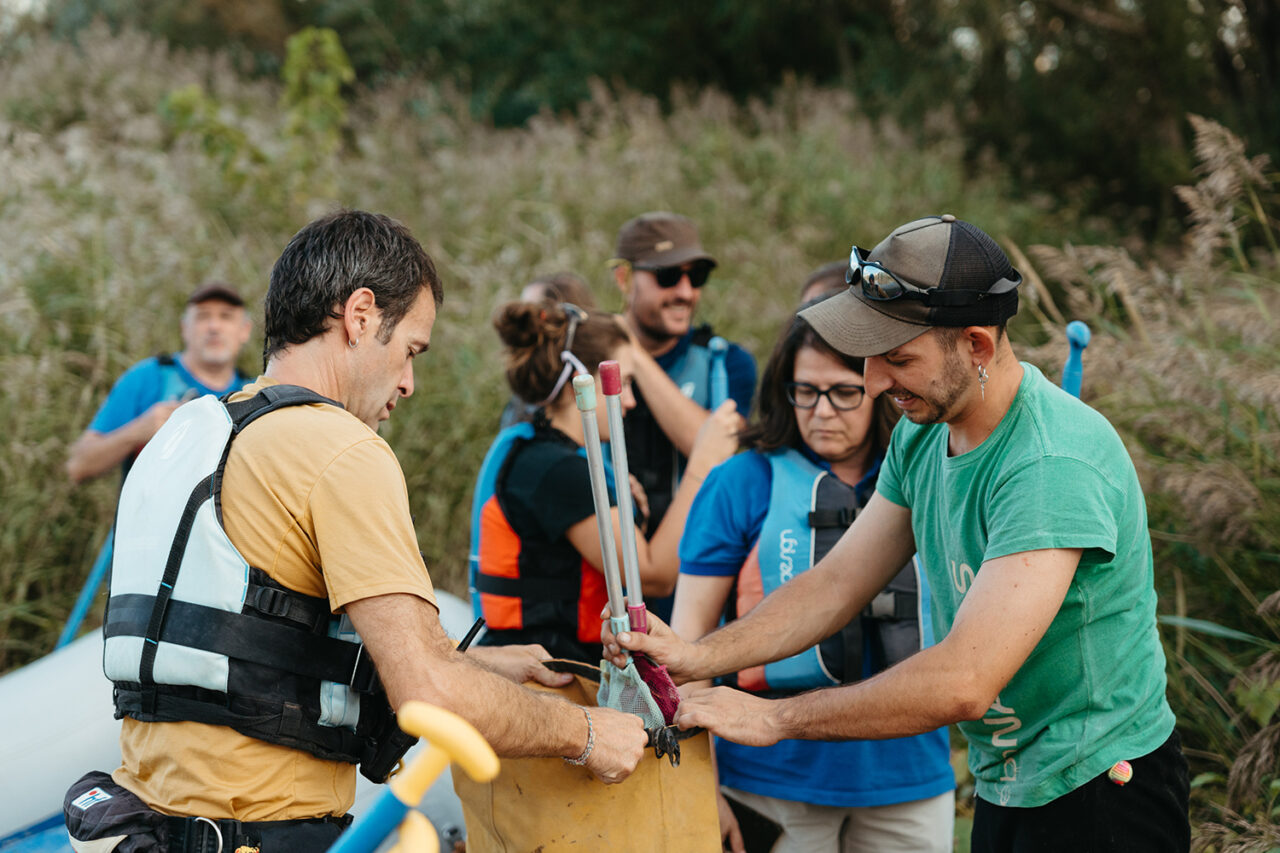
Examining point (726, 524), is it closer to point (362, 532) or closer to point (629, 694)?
point (629, 694)

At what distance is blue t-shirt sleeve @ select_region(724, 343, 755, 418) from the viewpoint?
4.45m

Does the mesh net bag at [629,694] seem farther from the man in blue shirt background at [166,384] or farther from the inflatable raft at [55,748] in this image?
the man in blue shirt background at [166,384]

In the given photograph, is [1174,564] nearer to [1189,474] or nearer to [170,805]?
[1189,474]

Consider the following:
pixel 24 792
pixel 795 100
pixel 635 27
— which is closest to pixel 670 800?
pixel 24 792

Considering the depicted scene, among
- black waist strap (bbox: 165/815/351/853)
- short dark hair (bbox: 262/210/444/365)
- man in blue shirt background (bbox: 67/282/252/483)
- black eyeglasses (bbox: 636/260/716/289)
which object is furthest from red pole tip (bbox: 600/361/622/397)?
man in blue shirt background (bbox: 67/282/252/483)

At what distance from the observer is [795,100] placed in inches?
464

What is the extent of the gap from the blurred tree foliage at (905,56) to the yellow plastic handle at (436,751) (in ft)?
34.6

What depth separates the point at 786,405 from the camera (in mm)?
3049

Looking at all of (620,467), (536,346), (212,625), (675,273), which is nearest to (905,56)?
(675,273)

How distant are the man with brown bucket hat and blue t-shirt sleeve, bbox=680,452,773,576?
3.37 feet

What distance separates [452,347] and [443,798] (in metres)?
3.46

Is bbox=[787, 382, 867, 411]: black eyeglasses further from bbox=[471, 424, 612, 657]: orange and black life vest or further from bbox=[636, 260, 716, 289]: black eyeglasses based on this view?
bbox=[636, 260, 716, 289]: black eyeglasses

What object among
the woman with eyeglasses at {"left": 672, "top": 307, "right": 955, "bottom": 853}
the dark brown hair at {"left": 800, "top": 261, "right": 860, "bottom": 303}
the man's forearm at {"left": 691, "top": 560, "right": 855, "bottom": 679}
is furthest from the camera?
the dark brown hair at {"left": 800, "top": 261, "right": 860, "bottom": 303}

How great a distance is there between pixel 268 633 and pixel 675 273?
2.86m
